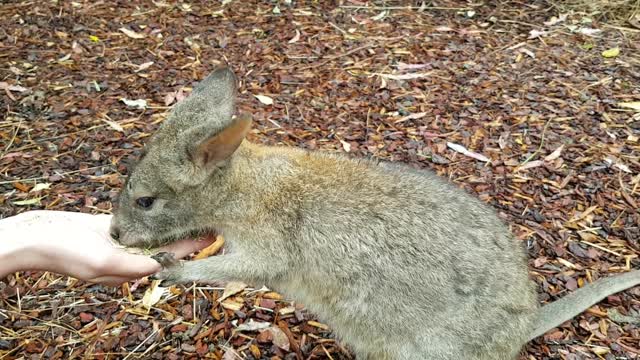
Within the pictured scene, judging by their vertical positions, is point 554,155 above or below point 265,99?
below

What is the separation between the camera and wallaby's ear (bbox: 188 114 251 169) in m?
3.17

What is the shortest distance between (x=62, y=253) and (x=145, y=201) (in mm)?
507

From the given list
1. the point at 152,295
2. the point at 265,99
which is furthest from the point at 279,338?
the point at 265,99

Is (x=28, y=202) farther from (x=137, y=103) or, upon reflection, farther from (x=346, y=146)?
(x=346, y=146)

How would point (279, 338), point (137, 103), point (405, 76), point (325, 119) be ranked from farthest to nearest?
point (405, 76) < point (137, 103) < point (325, 119) < point (279, 338)

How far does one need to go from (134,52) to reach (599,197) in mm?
4792

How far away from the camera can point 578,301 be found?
3.94 meters

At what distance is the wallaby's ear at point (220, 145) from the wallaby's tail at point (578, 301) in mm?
1987

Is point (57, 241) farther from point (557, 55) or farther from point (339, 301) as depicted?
point (557, 55)

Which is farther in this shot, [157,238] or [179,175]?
[157,238]

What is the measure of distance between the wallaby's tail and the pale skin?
2.24 metres

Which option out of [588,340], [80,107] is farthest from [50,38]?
[588,340]

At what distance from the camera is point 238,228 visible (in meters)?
3.65

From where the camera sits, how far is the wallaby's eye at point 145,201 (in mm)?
3602
